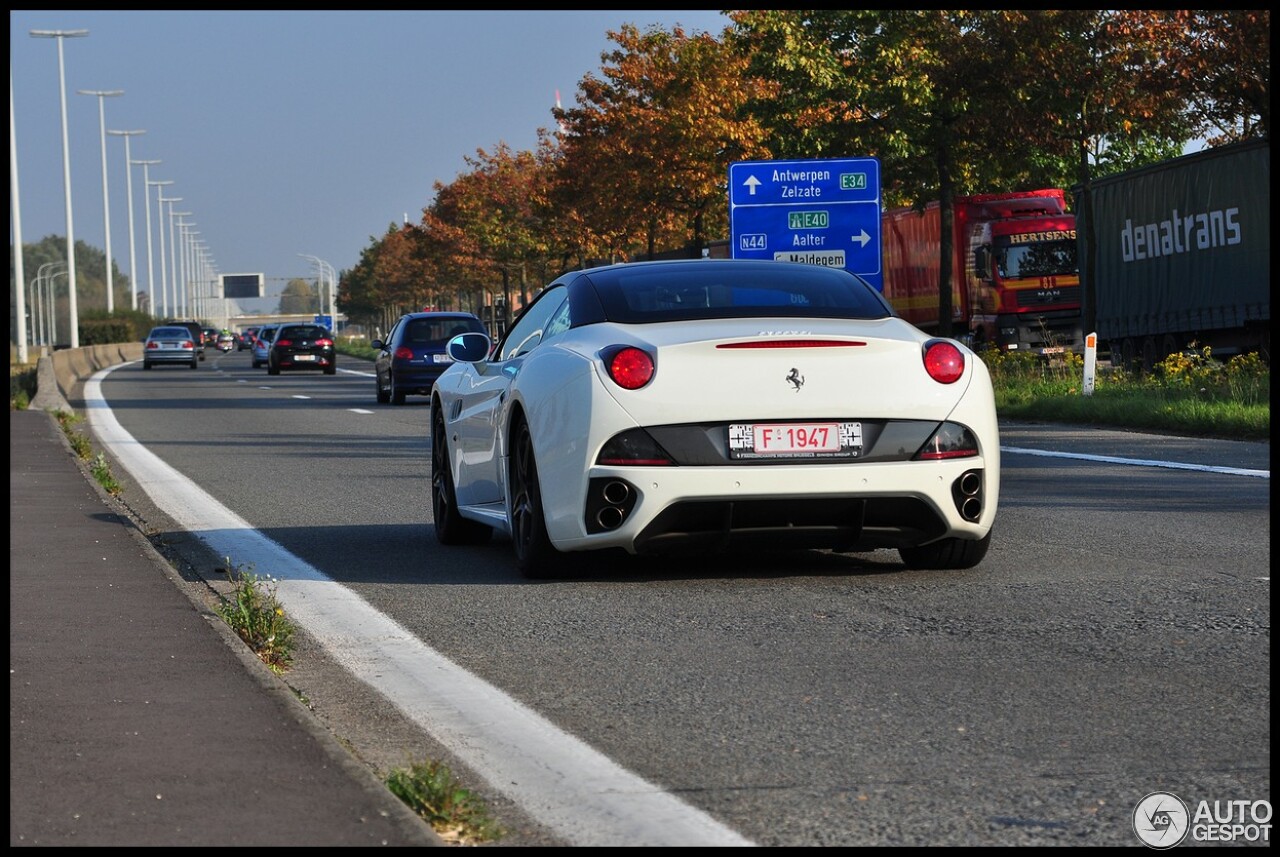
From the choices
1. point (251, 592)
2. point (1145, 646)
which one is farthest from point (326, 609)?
point (1145, 646)

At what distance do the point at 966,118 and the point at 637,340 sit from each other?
91.9ft

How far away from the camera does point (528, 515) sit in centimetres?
856

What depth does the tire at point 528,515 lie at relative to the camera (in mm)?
8430

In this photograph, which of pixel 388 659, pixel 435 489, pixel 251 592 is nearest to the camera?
pixel 388 659

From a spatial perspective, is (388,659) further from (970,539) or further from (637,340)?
(970,539)

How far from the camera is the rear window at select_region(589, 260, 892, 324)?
337 inches

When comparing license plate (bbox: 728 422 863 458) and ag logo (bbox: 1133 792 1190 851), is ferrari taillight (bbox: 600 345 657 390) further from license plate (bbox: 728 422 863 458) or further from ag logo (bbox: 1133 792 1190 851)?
ag logo (bbox: 1133 792 1190 851)

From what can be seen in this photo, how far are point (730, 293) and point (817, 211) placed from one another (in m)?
Result: 20.0

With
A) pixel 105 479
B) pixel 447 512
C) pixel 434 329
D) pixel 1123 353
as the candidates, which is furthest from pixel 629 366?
pixel 1123 353

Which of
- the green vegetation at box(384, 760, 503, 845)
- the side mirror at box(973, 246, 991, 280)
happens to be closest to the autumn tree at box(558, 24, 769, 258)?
the side mirror at box(973, 246, 991, 280)

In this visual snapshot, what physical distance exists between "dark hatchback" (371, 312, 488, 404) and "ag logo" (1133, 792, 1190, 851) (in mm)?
26648

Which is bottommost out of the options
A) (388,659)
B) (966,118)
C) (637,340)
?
(388,659)

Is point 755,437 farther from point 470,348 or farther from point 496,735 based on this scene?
point 496,735

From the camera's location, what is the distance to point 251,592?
7375 millimetres
